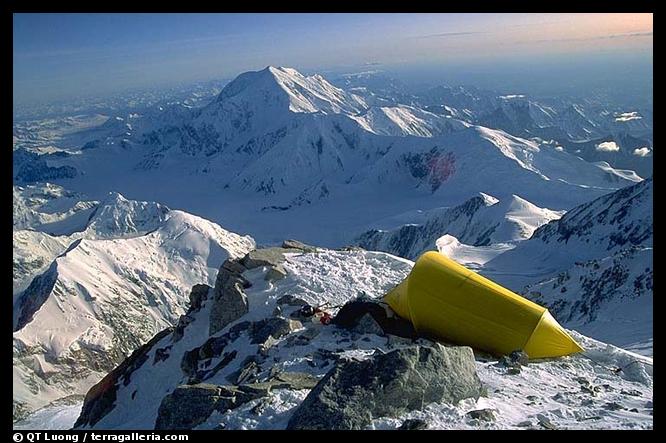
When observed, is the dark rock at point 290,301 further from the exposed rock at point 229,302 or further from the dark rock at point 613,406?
the dark rock at point 613,406

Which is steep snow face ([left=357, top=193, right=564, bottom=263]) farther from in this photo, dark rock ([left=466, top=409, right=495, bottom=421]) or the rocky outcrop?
dark rock ([left=466, top=409, right=495, bottom=421])

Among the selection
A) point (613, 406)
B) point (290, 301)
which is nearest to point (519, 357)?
point (613, 406)

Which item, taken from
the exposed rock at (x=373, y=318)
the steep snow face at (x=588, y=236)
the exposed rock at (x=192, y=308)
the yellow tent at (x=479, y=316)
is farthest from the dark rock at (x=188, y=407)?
the steep snow face at (x=588, y=236)

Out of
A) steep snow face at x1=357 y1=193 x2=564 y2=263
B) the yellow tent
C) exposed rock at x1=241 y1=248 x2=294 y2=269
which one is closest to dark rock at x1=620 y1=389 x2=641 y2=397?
the yellow tent

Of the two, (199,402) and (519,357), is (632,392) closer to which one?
(519,357)
